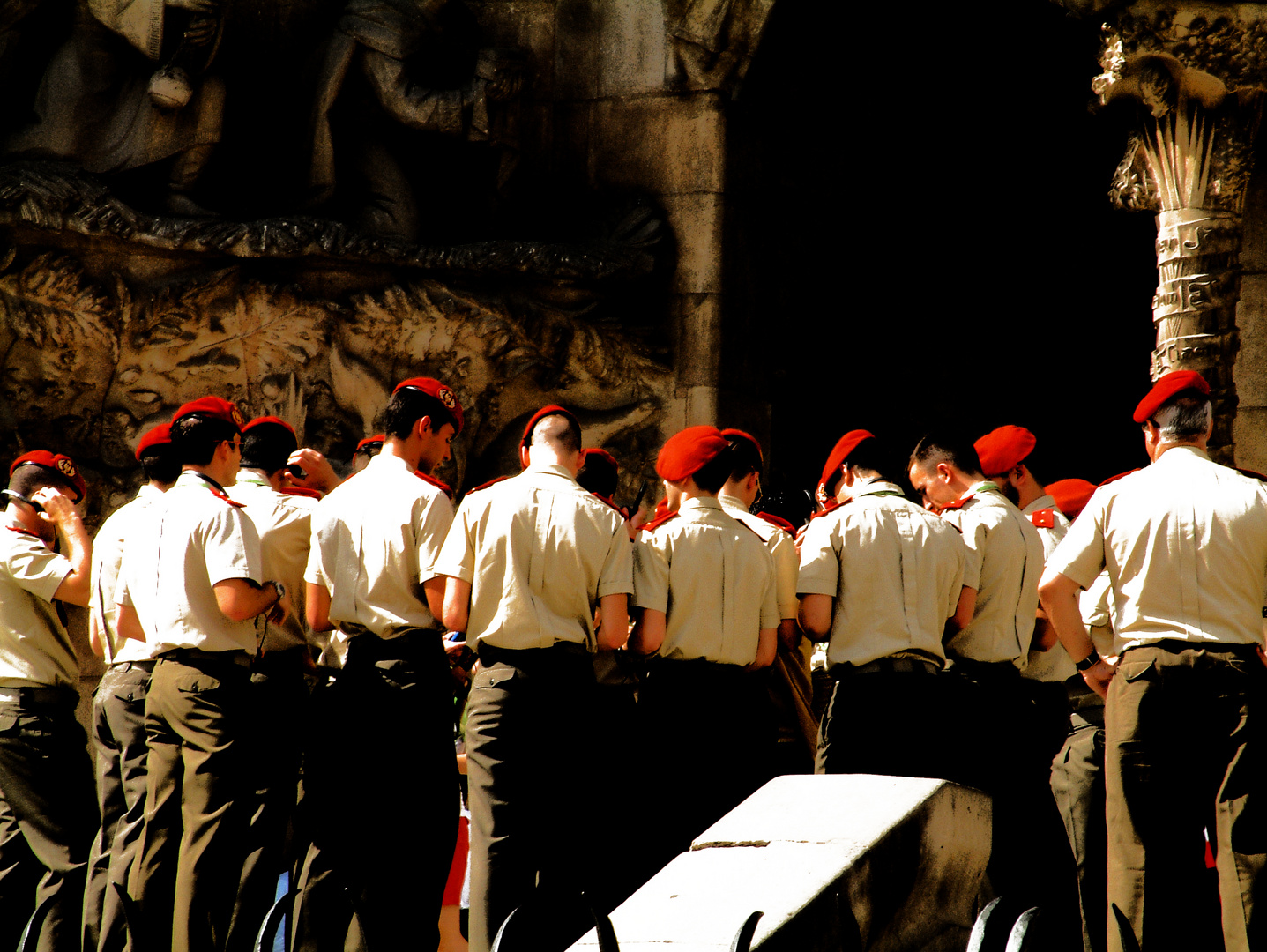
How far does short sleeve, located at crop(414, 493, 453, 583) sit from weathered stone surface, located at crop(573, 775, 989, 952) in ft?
5.43

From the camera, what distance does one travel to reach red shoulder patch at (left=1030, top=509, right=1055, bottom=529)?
6.67 m

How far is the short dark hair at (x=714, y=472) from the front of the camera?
19.8 feet

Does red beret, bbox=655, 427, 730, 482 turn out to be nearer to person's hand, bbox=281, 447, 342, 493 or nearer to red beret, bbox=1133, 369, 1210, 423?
red beret, bbox=1133, 369, 1210, 423

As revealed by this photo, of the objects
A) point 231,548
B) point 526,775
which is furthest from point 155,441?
point 526,775

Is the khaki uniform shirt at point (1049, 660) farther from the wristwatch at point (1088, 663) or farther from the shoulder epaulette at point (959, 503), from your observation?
the wristwatch at point (1088, 663)

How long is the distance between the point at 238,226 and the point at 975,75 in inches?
194

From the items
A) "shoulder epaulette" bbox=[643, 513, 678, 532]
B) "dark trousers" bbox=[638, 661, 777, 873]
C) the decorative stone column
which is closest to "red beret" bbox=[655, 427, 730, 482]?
"shoulder epaulette" bbox=[643, 513, 678, 532]

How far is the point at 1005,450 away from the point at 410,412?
2612mm

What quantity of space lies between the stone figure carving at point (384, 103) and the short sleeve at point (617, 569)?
11.6 feet

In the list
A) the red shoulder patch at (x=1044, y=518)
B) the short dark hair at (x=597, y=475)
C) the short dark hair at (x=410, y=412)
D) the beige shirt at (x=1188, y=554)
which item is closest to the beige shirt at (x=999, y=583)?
the red shoulder patch at (x=1044, y=518)

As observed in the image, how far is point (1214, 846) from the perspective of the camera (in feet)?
16.8

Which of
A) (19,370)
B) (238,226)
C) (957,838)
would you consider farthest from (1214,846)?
(19,370)

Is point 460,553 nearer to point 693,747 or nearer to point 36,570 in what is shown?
point 693,747

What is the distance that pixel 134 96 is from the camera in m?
8.52
